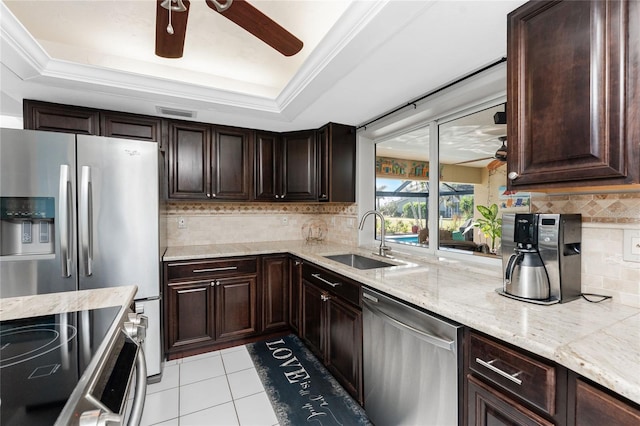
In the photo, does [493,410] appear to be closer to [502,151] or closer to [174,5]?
[502,151]

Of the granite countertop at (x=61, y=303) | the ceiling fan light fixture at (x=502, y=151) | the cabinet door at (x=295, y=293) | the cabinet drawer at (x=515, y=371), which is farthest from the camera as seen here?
the cabinet door at (x=295, y=293)

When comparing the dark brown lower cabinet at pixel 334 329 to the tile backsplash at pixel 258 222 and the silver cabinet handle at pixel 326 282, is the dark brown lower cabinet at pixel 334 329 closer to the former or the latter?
the silver cabinet handle at pixel 326 282

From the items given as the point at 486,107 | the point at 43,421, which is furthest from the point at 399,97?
the point at 43,421

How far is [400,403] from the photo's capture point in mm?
1415

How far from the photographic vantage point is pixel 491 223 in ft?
6.25

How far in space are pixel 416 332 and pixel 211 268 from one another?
185cm

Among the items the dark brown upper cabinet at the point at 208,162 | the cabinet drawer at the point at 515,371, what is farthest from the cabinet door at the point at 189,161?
the cabinet drawer at the point at 515,371

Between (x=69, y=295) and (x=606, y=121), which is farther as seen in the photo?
(x=69, y=295)

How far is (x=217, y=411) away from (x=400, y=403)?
45.3 inches

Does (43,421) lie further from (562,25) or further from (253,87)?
(253,87)

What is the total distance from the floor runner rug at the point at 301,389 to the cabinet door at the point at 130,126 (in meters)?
2.14

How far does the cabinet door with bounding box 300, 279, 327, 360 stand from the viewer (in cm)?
223

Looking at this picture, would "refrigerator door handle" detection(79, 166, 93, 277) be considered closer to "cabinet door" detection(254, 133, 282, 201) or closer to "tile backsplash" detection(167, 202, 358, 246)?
"tile backsplash" detection(167, 202, 358, 246)

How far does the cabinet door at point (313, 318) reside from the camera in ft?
7.31
